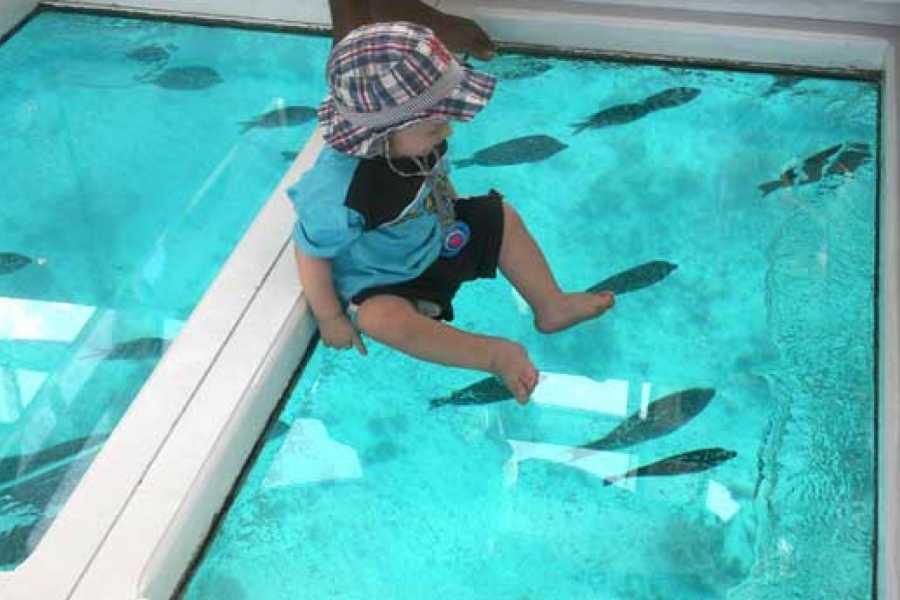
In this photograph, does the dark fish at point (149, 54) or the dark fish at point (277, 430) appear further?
the dark fish at point (149, 54)

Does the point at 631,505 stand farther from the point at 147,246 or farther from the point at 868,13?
the point at 868,13

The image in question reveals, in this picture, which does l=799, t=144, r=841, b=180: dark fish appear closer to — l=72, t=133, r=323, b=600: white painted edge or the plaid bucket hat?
the plaid bucket hat

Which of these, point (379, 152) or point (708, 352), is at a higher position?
point (379, 152)

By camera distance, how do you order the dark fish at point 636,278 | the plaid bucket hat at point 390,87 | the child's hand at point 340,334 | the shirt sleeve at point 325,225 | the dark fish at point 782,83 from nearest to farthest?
the plaid bucket hat at point 390,87 < the shirt sleeve at point 325,225 < the child's hand at point 340,334 < the dark fish at point 636,278 < the dark fish at point 782,83

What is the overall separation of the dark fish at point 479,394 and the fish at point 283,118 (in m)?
0.74

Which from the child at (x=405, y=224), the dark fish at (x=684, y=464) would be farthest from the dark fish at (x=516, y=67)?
the dark fish at (x=684, y=464)

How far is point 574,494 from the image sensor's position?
143 centimetres

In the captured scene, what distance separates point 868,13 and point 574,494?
131 centimetres

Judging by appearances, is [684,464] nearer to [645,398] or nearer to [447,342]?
[645,398]

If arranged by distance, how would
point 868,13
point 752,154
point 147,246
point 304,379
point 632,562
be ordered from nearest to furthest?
point 632,562 < point 304,379 < point 147,246 < point 752,154 < point 868,13

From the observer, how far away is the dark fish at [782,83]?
7.10 ft

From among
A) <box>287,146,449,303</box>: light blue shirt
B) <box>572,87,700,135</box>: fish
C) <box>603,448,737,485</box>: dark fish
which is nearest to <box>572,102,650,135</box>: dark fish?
<box>572,87,700,135</box>: fish

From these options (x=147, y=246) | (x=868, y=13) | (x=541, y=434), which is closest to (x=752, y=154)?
(x=868, y=13)

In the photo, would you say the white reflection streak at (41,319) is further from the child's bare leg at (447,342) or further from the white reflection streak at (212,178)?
the child's bare leg at (447,342)
